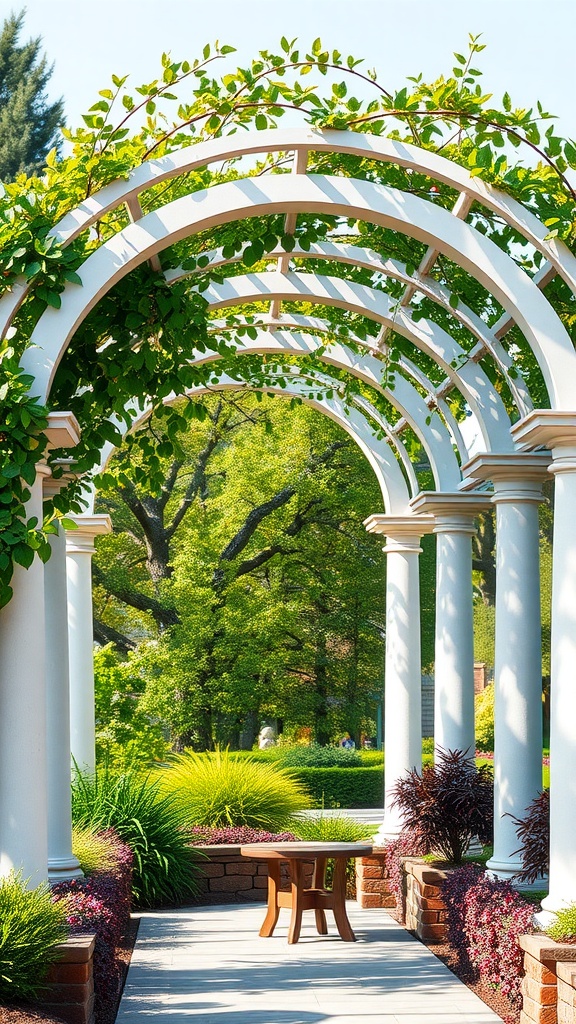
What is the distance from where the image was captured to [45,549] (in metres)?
6.54

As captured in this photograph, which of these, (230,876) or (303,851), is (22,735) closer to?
(303,851)

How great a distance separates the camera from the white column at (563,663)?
710cm

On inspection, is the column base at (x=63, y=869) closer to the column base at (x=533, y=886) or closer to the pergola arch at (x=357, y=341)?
the column base at (x=533, y=886)

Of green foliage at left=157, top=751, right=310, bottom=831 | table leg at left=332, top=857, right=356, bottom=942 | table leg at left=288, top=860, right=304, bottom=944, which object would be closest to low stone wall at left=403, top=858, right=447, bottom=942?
table leg at left=332, top=857, right=356, bottom=942

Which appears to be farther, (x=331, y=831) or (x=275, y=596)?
(x=275, y=596)

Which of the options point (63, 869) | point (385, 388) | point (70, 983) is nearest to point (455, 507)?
point (385, 388)

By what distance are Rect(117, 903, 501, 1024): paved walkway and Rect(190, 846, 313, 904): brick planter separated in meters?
1.25

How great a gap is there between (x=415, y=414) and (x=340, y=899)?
187 inches

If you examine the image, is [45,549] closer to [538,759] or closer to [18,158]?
[538,759]

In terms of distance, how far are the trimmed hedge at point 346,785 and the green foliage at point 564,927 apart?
16.5 m

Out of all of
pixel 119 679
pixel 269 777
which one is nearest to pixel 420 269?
pixel 269 777

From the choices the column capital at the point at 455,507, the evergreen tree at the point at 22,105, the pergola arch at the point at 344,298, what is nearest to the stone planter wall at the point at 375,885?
the column capital at the point at 455,507

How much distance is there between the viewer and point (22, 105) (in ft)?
111

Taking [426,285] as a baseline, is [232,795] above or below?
below
